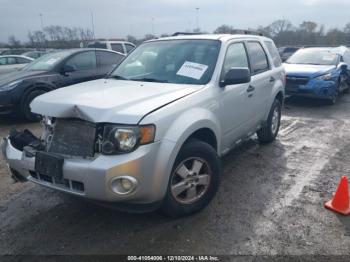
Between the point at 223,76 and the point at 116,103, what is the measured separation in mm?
1506

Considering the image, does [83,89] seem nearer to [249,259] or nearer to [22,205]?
[22,205]

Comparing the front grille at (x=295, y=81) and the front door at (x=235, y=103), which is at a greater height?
the front door at (x=235, y=103)

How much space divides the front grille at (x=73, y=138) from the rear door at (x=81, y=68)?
16.5ft

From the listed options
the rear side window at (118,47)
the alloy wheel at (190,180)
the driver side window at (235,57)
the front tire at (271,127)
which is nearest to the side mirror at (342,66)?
the front tire at (271,127)

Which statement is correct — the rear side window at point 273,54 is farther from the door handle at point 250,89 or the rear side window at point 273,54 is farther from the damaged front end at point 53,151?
the damaged front end at point 53,151

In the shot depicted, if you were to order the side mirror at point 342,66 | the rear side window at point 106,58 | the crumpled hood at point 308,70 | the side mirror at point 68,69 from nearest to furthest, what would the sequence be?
the side mirror at point 68,69, the rear side window at point 106,58, the crumpled hood at point 308,70, the side mirror at point 342,66

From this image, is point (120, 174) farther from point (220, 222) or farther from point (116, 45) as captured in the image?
point (116, 45)

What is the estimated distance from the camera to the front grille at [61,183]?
2842mm

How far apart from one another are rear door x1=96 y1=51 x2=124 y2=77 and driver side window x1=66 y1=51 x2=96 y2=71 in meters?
0.14

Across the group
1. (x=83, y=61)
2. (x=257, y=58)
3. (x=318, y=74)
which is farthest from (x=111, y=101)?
(x=318, y=74)

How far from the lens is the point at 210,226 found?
328 centimetres

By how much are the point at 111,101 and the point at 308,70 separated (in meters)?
7.73

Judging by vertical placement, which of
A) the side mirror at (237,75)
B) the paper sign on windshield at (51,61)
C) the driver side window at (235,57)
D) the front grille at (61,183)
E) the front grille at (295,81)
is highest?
the driver side window at (235,57)

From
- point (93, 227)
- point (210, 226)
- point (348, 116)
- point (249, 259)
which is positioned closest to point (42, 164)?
point (93, 227)
